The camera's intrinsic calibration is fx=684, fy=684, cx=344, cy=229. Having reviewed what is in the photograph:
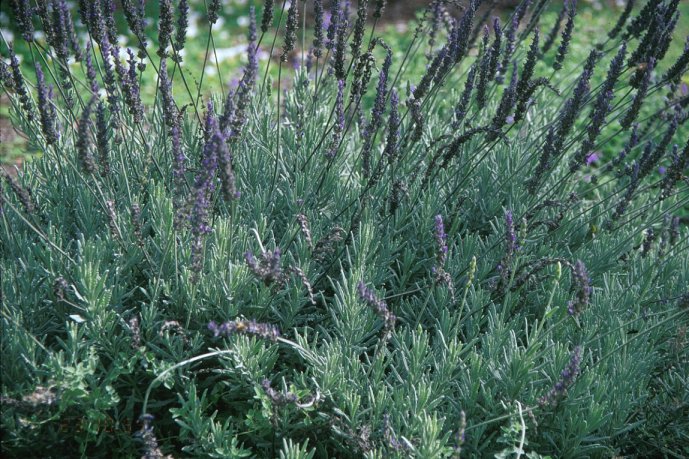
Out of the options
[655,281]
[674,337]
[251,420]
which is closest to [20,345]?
[251,420]

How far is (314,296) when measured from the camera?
8.14ft

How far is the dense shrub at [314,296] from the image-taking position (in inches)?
78.4

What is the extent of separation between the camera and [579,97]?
2293mm

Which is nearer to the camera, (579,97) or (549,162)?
(579,97)

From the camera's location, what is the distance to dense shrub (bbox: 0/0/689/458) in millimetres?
1992

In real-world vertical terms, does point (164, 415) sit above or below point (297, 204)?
below

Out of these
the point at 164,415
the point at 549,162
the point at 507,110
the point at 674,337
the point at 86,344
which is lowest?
the point at 164,415

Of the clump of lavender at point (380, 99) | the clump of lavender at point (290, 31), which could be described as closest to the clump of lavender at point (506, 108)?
the clump of lavender at point (380, 99)

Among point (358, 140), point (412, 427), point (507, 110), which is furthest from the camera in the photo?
point (358, 140)

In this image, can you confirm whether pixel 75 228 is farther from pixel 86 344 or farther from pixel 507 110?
pixel 507 110

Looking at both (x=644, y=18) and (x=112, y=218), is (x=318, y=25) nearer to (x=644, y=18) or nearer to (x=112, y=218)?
(x=112, y=218)

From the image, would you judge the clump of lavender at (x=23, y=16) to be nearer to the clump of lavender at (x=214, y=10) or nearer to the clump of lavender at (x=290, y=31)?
the clump of lavender at (x=214, y=10)

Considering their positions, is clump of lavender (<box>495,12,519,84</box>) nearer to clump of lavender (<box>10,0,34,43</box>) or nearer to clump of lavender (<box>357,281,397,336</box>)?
clump of lavender (<box>357,281,397,336</box>)

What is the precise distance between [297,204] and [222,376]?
74cm
